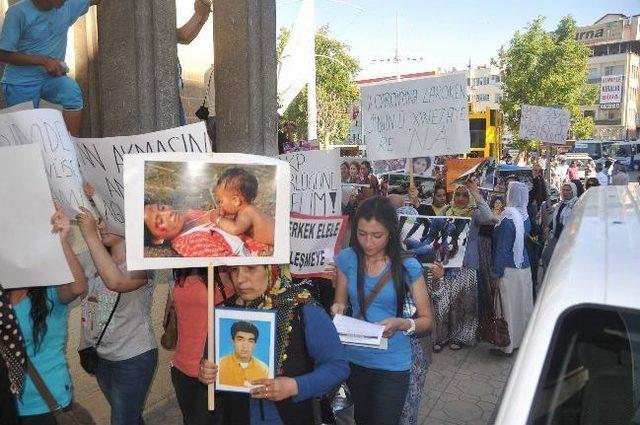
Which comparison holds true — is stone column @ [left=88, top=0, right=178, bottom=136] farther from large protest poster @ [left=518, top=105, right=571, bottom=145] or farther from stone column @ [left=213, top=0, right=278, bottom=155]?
large protest poster @ [left=518, top=105, right=571, bottom=145]

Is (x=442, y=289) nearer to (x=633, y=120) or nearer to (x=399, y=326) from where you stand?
(x=399, y=326)

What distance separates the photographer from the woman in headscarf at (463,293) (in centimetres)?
601

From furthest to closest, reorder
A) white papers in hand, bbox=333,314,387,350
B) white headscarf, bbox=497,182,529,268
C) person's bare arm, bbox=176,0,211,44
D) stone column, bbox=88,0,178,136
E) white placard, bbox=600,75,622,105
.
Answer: white placard, bbox=600,75,622,105 → white headscarf, bbox=497,182,529,268 → person's bare arm, bbox=176,0,211,44 → stone column, bbox=88,0,178,136 → white papers in hand, bbox=333,314,387,350

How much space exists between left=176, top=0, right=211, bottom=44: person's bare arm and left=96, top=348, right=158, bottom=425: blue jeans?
3049 mm

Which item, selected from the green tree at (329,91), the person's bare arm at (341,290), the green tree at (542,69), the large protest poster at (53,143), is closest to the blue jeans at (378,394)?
the person's bare arm at (341,290)

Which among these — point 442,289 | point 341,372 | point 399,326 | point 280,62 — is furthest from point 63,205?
point 280,62

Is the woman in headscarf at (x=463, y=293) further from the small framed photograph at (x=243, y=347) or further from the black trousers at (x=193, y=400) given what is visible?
the small framed photograph at (x=243, y=347)

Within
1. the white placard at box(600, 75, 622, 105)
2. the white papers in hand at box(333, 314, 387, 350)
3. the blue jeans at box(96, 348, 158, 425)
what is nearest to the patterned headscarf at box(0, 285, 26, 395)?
the blue jeans at box(96, 348, 158, 425)

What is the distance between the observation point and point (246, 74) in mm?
5688

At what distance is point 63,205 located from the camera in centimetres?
256

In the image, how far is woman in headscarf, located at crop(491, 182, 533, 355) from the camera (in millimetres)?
5812

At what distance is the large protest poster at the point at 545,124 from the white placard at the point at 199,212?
8.60 meters

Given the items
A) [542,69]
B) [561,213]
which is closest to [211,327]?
[561,213]

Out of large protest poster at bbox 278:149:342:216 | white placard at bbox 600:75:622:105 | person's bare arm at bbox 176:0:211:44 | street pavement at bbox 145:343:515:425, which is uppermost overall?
white placard at bbox 600:75:622:105
